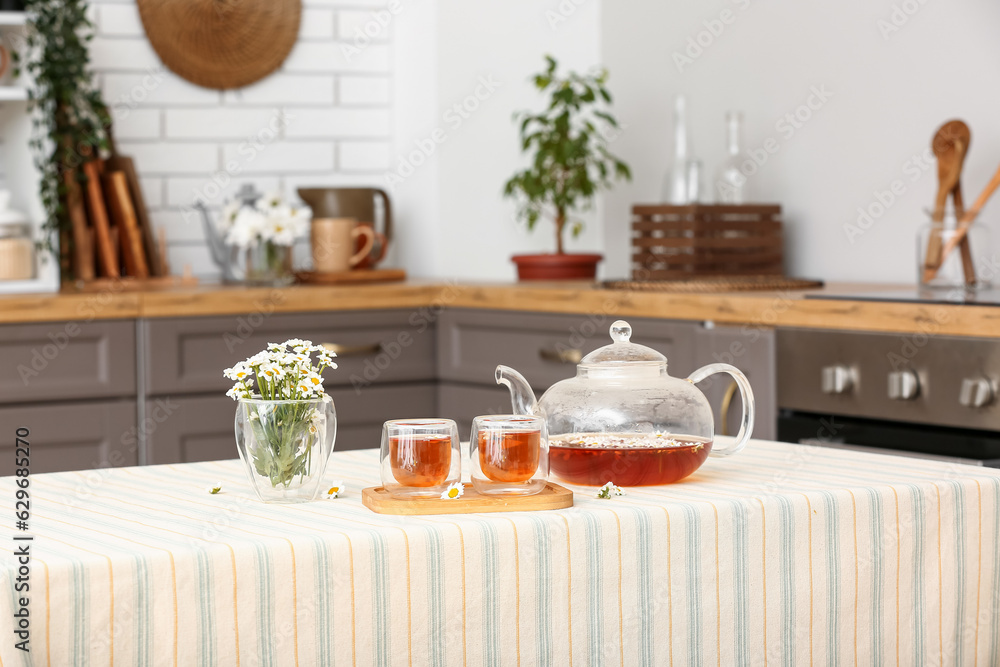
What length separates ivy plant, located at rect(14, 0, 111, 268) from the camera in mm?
3203

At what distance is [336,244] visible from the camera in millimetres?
3408

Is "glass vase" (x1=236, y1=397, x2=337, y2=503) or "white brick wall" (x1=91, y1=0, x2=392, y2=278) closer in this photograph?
"glass vase" (x1=236, y1=397, x2=337, y2=503)

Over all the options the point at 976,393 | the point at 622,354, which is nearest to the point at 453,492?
the point at 622,354

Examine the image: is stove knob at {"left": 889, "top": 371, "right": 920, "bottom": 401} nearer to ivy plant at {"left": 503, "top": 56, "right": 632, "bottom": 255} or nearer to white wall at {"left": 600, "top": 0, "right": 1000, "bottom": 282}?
white wall at {"left": 600, "top": 0, "right": 1000, "bottom": 282}

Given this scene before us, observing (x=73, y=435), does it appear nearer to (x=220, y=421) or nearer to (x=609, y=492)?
(x=220, y=421)

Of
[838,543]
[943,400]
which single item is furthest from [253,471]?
[943,400]

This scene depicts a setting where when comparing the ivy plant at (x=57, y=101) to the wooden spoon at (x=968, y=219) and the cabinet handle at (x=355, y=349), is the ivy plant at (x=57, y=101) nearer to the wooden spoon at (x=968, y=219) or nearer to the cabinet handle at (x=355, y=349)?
the cabinet handle at (x=355, y=349)

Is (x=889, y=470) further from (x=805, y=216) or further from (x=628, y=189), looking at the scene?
(x=628, y=189)

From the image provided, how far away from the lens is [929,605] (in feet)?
4.28

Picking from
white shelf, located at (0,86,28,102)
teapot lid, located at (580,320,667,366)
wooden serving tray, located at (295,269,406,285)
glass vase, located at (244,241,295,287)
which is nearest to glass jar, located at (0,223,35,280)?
white shelf, located at (0,86,28,102)

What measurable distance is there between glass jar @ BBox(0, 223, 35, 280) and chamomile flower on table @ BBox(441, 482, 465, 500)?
2266 mm

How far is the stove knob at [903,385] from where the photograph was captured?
2.19 m

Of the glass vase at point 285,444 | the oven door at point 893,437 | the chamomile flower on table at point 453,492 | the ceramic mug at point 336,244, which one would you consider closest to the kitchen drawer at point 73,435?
the ceramic mug at point 336,244

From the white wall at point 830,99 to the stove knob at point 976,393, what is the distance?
61 cm
